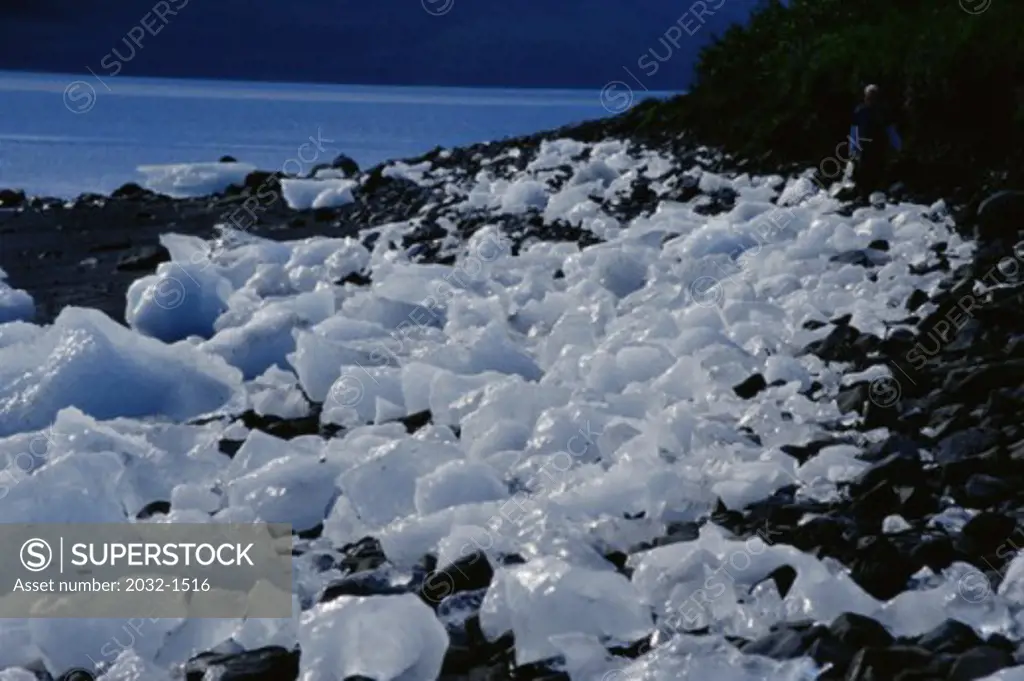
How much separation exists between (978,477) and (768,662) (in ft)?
4.05

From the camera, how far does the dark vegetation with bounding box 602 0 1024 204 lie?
29.7 feet

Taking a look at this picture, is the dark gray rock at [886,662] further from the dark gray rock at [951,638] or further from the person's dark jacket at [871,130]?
the person's dark jacket at [871,130]

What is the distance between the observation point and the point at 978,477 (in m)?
3.76

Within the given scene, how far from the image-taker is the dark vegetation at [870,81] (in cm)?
905

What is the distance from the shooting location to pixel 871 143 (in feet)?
29.8

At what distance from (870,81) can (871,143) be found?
169 centimetres

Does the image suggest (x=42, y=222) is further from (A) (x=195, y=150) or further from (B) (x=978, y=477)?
(A) (x=195, y=150)

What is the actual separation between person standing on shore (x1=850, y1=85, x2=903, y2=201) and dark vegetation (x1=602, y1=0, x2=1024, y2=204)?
159mm

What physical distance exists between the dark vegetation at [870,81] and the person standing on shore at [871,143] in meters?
0.16

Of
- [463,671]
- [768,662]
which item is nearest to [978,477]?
[768,662]

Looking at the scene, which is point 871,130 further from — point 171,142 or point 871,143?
point 171,142

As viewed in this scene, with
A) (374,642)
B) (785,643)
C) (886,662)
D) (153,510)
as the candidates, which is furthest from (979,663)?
(153,510)

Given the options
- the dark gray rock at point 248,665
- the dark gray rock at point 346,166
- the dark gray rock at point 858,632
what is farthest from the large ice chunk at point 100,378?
the dark gray rock at point 346,166

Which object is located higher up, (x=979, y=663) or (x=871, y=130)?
(x=871, y=130)
